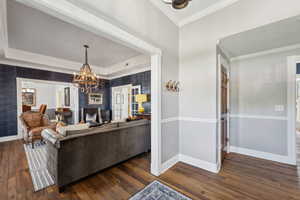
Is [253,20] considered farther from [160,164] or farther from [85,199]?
[85,199]

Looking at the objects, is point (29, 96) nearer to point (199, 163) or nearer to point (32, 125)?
point (32, 125)

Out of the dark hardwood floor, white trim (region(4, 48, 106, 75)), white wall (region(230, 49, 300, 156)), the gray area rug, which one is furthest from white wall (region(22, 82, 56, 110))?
white wall (region(230, 49, 300, 156))

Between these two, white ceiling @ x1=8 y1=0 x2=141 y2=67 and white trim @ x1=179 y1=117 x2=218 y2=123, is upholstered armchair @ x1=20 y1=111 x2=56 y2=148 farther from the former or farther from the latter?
white trim @ x1=179 y1=117 x2=218 y2=123

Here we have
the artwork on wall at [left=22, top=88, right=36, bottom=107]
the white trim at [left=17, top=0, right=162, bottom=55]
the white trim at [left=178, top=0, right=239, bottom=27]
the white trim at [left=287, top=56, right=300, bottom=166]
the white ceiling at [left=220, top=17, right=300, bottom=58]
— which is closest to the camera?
the white trim at [left=17, top=0, right=162, bottom=55]

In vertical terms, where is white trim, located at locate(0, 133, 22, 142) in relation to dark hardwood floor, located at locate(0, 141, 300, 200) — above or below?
above

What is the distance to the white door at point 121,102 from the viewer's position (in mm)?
5739

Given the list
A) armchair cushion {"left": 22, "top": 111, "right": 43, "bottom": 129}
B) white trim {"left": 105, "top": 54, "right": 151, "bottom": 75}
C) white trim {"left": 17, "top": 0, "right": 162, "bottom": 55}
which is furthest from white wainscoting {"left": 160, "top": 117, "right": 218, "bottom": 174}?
armchair cushion {"left": 22, "top": 111, "right": 43, "bottom": 129}

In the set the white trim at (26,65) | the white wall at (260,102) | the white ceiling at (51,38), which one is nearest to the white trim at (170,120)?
the white wall at (260,102)

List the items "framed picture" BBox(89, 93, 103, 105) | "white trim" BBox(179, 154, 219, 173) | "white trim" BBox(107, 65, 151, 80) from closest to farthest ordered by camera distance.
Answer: "white trim" BBox(179, 154, 219, 173)
"white trim" BBox(107, 65, 151, 80)
"framed picture" BBox(89, 93, 103, 105)

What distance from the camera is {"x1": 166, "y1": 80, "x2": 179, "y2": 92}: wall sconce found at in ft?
7.76

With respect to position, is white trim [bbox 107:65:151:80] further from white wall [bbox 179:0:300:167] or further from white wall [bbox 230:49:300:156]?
white wall [bbox 230:49:300:156]

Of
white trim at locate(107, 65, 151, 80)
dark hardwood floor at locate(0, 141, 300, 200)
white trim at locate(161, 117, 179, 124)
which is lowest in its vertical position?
dark hardwood floor at locate(0, 141, 300, 200)

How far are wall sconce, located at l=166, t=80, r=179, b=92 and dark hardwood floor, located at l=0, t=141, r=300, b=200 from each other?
152cm

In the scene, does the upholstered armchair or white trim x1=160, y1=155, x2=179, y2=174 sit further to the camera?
the upholstered armchair
